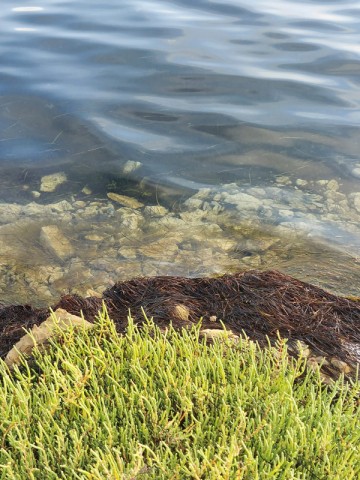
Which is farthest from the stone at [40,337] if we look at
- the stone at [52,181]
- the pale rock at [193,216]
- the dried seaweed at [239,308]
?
the stone at [52,181]

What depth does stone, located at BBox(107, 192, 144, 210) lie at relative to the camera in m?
8.41

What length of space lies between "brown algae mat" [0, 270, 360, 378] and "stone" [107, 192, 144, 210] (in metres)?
3.14

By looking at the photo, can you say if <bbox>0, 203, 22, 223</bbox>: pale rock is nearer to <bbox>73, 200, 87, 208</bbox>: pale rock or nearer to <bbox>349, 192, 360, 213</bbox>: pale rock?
<bbox>73, 200, 87, 208</bbox>: pale rock

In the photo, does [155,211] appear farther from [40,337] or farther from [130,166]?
[40,337]

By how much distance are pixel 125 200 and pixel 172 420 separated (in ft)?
18.8

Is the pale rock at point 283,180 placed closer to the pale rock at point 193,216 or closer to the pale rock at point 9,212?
the pale rock at point 193,216

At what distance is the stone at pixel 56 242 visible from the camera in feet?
23.6

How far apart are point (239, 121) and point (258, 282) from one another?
6.02m

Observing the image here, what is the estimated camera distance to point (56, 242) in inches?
292

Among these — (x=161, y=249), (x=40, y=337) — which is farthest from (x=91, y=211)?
(x=40, y=337)

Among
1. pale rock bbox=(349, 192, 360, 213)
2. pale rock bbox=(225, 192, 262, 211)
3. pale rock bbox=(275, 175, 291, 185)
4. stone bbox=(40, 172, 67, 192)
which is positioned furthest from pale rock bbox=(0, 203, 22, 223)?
pale rock bbox=(349, 192, 360, 213)

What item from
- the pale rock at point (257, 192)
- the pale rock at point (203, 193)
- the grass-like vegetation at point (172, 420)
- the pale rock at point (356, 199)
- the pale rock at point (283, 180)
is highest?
the grass-like vegetation at point (172, 420)

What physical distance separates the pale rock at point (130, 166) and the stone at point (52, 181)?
35.0 inches

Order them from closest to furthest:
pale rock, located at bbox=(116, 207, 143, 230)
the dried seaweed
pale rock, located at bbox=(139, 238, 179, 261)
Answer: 1. the dried seaweed
2. pale rock, located at bbox=(139, 238, 179, 261)
3. pale rock, located at bbox=(116, 207, 143, 230)
